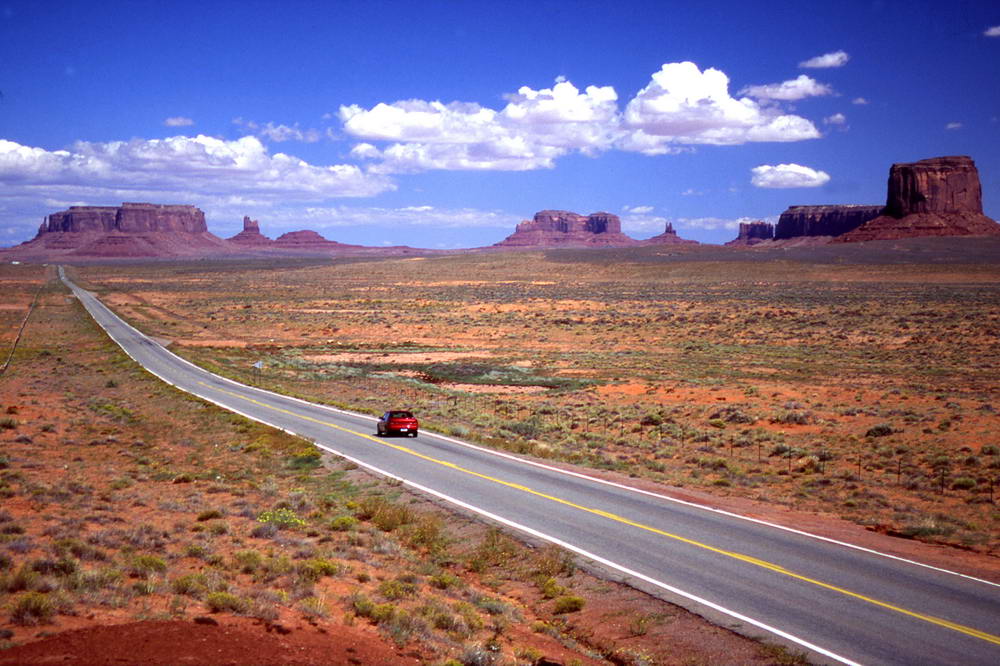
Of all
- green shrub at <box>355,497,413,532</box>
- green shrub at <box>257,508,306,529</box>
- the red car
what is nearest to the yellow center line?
the red car

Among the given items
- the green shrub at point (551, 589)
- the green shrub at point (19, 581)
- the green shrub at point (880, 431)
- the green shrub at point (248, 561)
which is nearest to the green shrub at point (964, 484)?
the green shrub at point (880, 431)

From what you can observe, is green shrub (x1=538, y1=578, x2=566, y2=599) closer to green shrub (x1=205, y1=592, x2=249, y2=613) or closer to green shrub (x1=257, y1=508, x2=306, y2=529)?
green shrub (x1=205, y1=592, x2=249, y2=613)

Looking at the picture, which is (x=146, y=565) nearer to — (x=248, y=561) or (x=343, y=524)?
(x=248, y=561)

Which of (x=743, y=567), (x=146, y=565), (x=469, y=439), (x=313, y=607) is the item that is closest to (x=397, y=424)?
(x=469, y=439)

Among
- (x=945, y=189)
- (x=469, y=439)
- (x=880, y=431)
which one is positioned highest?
(x=945, y=189)

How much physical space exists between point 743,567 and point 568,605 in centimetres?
363

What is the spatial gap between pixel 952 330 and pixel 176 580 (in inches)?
2564

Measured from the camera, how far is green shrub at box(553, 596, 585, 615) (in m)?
11.5

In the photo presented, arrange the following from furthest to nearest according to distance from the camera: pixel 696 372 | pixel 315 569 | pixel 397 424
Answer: pixel 696 372 < pixel 397 424 < pixel 315 569

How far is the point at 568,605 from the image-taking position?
453 inches

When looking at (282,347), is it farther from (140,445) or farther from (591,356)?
(140,445)

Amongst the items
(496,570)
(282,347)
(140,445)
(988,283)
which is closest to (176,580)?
(496,570)

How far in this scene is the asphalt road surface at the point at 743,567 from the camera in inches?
401

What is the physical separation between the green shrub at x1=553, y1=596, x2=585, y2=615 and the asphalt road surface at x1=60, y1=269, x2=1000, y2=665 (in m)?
1.30
